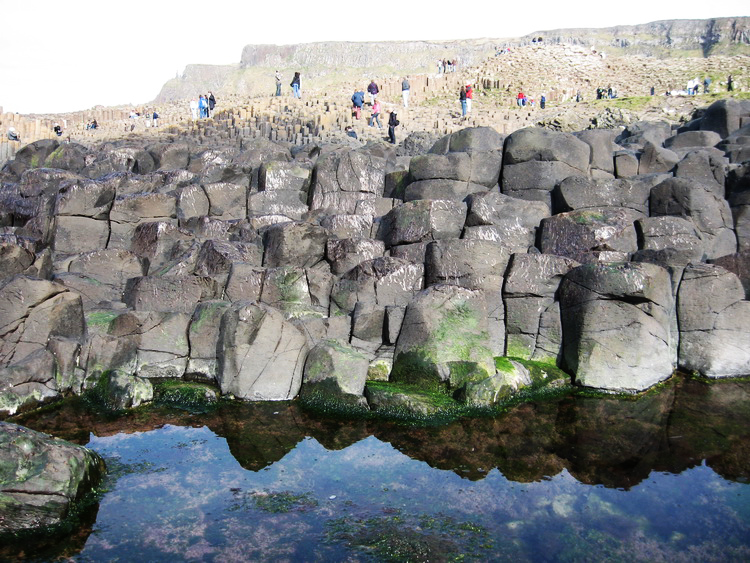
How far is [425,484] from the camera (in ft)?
27.3

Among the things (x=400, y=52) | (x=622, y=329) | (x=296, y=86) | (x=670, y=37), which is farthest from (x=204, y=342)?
(x=400, y=52)

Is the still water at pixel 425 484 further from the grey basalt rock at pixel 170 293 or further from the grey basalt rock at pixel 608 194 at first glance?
the grey basalt rock at pixel 608 194

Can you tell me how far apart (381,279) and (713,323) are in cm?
607

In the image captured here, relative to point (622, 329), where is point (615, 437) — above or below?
below

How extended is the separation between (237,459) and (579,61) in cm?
5226

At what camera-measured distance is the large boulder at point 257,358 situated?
1130 cm

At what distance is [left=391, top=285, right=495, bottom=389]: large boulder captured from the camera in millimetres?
11391

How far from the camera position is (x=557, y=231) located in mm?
14609

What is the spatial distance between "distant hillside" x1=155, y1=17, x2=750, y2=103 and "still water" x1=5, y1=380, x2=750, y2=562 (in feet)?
272

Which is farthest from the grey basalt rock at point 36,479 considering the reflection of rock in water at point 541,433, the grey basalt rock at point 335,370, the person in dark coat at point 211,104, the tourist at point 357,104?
the person in dark coat at point 211,104

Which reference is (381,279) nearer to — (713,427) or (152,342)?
(152,342)

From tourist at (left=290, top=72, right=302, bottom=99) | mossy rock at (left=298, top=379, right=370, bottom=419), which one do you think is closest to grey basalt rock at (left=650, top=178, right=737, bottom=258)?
mossy rock at (left=298, top=379, right=370, bottom=419)

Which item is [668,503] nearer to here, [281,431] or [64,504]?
[281,431]

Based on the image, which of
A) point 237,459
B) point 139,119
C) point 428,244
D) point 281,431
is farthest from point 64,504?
point 139,119
